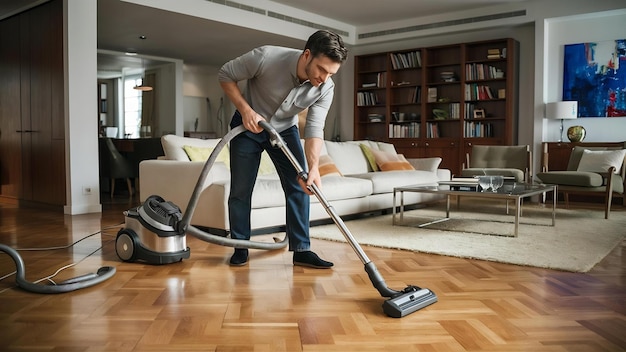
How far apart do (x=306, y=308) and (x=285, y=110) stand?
A: 0.95m

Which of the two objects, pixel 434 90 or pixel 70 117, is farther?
pixel 434 90

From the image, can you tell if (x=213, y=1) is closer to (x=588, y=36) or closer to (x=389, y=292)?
(x=588, y=36)

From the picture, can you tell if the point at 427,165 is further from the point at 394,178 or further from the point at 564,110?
the point at 564,110

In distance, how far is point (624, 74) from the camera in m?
6.68

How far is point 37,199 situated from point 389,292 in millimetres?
5039

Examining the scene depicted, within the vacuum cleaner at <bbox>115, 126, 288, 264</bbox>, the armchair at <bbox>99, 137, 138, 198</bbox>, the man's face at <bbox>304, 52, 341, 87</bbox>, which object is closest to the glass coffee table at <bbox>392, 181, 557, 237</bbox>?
the vacuum cleaner at <bbox>115, 126, 288, 264</bbox>

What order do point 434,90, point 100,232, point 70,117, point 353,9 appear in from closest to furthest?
point 100,232, point 70,117, point 353,9, point 434,90

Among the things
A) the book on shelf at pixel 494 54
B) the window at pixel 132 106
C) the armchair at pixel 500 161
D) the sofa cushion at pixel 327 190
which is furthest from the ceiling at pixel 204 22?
the sofa cushion at pixel 327 190

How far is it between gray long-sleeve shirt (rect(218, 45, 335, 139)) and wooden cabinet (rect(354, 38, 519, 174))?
552 cm

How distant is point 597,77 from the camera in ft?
22.5

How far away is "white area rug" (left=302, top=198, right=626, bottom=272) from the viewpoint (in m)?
3.16

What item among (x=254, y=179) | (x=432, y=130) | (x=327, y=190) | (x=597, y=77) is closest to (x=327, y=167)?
(x=327, y=190)

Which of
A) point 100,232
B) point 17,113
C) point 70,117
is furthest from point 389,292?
point 17,113

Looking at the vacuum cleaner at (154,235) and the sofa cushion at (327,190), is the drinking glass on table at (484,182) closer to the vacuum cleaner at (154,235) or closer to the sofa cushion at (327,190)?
the sofa cushion at (327,190)
